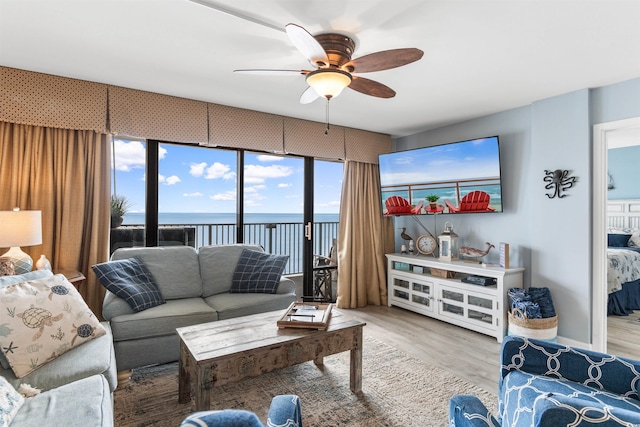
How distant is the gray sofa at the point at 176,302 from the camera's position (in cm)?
242

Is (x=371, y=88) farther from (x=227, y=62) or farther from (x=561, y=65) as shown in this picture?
(x=561, y=65)

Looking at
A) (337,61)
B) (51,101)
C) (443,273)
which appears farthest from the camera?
(443,273)

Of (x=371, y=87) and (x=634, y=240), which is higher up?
(x=371, y=87)

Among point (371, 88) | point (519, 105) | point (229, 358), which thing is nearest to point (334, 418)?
point (229, 358)

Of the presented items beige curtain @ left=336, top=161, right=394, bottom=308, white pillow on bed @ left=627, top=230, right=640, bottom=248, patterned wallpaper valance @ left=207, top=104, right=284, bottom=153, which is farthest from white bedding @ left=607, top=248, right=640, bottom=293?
patterned wallpaper valance @ left=207, top=104, right=284, bottom=153

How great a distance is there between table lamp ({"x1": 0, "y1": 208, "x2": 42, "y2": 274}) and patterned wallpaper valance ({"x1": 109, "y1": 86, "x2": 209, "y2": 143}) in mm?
1068

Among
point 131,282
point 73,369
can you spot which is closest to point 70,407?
point 73,369

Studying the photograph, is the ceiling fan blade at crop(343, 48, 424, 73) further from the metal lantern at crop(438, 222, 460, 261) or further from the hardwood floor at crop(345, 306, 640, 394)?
the metal lantern at crop(438, 222, 460, 261)

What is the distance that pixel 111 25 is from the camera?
2.03 meters

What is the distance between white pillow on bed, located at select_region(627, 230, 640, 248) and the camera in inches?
186

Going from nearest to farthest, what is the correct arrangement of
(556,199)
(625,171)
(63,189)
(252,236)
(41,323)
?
1. (41,323)
2. (63,189)
3. (556,199)
4. (252,236)
5. (625,171)

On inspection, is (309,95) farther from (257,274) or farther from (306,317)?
(257,274)

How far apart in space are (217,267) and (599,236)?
3.59 meters

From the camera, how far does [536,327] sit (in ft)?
9.77
